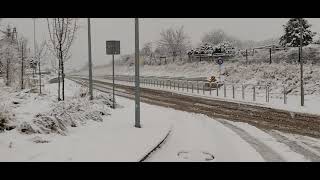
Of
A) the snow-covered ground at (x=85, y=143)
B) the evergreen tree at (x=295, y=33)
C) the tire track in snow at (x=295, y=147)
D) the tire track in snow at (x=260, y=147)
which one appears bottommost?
the tire track in snow at (x=295, y=147)

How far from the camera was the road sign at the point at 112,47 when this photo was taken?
1850 centimetres

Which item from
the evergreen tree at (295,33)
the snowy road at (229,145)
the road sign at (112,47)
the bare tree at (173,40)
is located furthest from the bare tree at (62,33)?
the bare tree at (173,40)

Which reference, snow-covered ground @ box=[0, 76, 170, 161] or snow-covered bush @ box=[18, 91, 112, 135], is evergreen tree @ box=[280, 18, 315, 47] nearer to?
snow-covered bush @ box=[18, 91, 112, 135]

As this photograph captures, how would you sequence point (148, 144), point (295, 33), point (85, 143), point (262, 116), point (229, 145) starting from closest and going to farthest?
1. point (85, 143)
2. point (148, 144)
3. point (229, 145)
4. point (262, 116)
5. point (295, 33)

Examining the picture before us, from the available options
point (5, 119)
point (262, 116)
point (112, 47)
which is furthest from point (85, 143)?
point (262, 116)

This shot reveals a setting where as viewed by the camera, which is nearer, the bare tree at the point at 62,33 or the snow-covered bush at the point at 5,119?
the snow-covered bush at the point at 5,119

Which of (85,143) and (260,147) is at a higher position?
(85,143)

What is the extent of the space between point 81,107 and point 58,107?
2.85m

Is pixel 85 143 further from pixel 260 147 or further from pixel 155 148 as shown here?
pixel 260 147

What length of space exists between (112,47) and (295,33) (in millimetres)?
35544

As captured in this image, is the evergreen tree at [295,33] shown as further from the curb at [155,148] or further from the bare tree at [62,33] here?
the curb at [155,148]

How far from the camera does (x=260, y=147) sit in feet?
41.8
